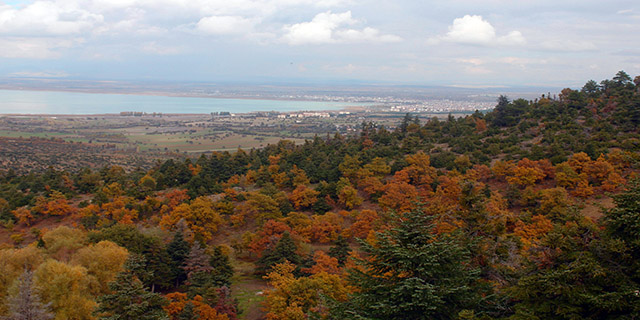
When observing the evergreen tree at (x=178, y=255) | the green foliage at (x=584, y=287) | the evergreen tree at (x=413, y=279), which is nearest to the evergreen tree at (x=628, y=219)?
the green foliage at (x=584, y=287)

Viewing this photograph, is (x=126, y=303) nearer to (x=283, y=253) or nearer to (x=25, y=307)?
(x=25, y=307)

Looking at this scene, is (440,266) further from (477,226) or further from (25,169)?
(25,169)

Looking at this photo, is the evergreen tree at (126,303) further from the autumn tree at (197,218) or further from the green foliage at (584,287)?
the autumn tree at (197,218)

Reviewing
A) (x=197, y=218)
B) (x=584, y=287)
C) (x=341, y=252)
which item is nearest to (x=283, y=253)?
(x=341, y=252)

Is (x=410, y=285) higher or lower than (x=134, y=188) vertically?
higher

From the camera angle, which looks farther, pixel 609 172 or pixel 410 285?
pixel 609 172

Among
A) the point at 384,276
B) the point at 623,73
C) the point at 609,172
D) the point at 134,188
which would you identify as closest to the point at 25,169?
the point at 134,188
